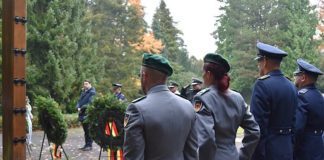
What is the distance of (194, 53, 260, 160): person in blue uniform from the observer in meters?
4.02

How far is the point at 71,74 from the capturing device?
24516 mm

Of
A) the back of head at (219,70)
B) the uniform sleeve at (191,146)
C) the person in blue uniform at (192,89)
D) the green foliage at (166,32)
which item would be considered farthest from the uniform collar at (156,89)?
the green foliage at (166,32)

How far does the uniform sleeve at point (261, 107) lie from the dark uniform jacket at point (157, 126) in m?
1.31

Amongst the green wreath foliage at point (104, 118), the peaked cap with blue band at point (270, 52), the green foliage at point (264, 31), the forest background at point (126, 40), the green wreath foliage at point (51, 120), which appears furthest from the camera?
the green foliage at point (264, 31)

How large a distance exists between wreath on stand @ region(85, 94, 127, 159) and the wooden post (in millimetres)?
2812

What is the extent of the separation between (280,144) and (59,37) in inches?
800

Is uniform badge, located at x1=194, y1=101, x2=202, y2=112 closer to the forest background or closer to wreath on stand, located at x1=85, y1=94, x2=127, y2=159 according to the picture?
wreath on stand, located at x1=85, y1=94, x2=127, y2=159

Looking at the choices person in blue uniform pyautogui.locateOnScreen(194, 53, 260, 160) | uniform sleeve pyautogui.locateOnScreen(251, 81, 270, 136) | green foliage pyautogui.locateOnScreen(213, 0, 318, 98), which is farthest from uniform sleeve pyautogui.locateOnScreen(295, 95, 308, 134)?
green foliage pyautogui.locateOnScreen(213, 0, 318, 98)

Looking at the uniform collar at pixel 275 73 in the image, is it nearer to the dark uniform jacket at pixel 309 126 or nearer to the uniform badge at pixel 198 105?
the dark uniform jacket at pixel 309 126

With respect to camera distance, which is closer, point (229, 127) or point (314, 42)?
point (229, 127)

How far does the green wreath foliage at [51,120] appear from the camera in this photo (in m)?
7.69

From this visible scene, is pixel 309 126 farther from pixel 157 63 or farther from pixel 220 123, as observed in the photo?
pixel 157 63

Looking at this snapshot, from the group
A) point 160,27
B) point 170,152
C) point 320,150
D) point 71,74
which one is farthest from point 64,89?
point 160,27

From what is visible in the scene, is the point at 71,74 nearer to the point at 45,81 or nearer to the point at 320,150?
the point at 45,81
